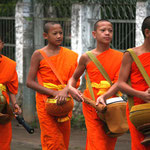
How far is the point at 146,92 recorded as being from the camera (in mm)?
4574

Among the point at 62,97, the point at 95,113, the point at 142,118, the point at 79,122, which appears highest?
the point at 142,118

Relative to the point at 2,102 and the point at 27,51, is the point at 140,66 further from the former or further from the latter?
the point at 27,51

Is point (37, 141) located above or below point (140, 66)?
below

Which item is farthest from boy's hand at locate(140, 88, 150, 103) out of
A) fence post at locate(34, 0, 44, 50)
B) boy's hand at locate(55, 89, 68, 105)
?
fence post at locate(34, 0, 44, 50)

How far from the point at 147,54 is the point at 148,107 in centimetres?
54

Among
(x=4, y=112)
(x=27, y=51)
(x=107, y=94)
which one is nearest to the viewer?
(x=107, y=94)

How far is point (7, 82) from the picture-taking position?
266 inches

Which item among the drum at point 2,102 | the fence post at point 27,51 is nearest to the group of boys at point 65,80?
the drum at point 2,102

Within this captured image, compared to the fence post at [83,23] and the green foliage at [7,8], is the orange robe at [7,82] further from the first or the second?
the green foliage at [7,8]

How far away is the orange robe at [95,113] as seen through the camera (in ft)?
19.5

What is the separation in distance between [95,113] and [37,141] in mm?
3431

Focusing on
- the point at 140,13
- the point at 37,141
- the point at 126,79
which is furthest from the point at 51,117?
the point at 140,13

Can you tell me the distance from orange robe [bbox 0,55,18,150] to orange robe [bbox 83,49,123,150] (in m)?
1.12

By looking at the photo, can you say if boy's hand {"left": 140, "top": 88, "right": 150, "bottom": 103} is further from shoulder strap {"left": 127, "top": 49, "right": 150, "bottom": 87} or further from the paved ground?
the paved ground
